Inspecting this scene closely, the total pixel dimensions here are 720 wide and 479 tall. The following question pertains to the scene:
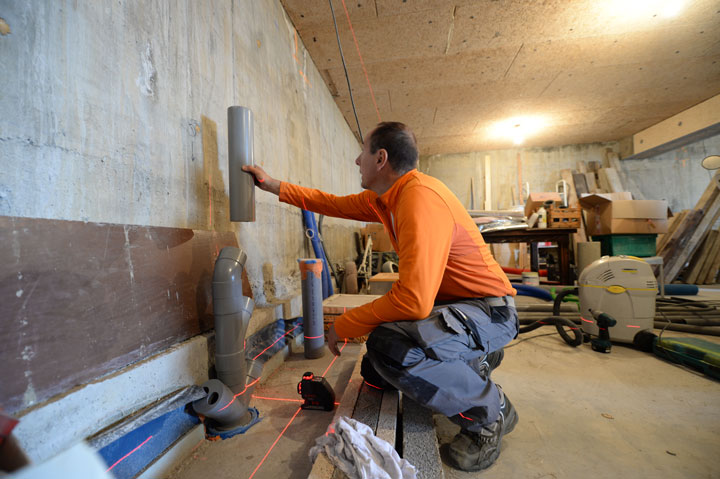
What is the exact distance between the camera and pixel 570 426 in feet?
4.73

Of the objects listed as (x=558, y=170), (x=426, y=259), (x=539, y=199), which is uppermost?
(x=558, y=170)

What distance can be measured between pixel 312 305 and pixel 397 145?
4.20 ft

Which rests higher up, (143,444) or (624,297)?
→ (624,297)

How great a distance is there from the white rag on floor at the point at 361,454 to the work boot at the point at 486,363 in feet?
1.75

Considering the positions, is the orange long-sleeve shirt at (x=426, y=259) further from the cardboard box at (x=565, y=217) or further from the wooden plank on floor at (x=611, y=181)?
the wooden plank on floor at (x=611, y=181)

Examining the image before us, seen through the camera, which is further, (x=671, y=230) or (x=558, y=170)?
(x=558, y=170)

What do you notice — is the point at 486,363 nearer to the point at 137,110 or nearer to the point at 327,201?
the point at 327,201

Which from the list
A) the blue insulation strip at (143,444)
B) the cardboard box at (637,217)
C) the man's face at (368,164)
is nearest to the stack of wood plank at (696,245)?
the cardboard box at (637,217)

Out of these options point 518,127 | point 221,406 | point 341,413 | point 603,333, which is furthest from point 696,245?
point 221,406

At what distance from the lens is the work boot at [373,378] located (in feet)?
5.15

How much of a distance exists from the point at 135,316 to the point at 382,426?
105 centimetres

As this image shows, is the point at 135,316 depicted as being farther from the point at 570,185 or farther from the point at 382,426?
the point at 570,185

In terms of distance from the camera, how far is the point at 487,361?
155 cm

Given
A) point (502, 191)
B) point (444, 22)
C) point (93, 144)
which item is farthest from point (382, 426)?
point (502, 191)
